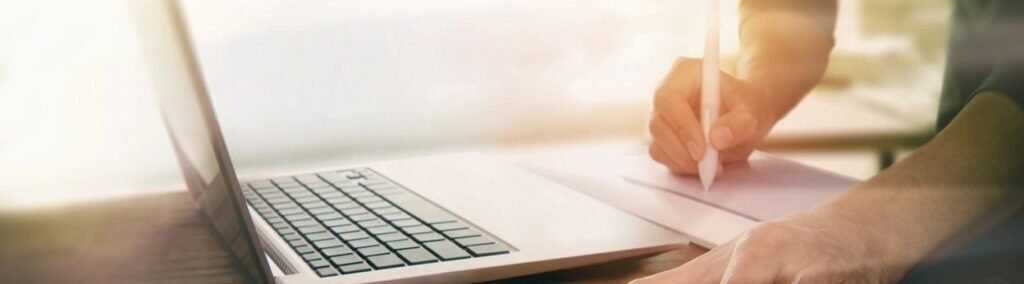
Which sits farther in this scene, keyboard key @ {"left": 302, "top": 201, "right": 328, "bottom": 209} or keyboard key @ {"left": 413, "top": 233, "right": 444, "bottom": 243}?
keyboard key @ {"left": 302, "top": 201, "right": 328, "bottom": 209}

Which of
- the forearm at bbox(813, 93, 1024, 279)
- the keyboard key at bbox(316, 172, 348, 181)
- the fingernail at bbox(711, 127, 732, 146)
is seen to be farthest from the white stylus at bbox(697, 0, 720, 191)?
the keyboard key at bbox(316, 172, 348, 181)

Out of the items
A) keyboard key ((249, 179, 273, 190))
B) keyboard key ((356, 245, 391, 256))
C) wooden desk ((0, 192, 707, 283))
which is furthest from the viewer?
keyboard key ((249, 179, 273, 190))

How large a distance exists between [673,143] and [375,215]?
170mm

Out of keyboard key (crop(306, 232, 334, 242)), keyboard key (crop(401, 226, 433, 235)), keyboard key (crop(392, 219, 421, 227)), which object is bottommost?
keyboard key (crop(392, 219, 421, 227))

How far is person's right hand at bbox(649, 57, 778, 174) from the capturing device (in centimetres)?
51

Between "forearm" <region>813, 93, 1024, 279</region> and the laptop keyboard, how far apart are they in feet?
0.43

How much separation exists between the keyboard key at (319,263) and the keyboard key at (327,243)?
0.02 metres

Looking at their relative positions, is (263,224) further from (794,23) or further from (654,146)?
(794,23)

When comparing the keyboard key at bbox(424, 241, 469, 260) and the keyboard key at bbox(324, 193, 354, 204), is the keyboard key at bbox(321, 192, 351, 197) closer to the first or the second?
the keyboard key at bbox(324, 193, 354, 204)

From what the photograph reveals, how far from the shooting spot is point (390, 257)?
35cm

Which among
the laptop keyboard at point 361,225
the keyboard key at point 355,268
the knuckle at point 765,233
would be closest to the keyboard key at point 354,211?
the laptop keyboard at point 361,225

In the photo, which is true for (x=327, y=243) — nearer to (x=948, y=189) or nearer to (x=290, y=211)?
(x=290, y=211)

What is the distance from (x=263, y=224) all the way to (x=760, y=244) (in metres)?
0.24

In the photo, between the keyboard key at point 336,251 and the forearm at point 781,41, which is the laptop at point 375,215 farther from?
the forearm at point 781,41
